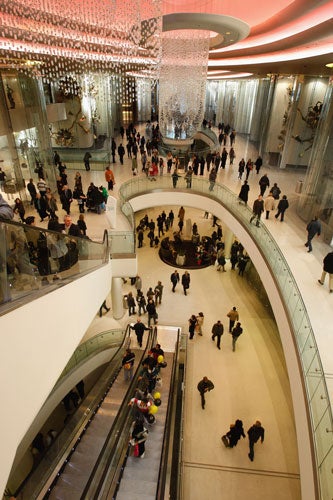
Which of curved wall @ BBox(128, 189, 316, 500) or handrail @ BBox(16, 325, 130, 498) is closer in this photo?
curved wall @ BBox(128, 189, 316, 500)

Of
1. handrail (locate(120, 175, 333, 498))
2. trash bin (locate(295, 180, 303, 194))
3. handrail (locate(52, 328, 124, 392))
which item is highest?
trash bin (locate(295, 180, 303, 194))

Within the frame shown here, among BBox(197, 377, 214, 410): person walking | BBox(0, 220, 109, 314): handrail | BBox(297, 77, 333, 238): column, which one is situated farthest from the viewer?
BBox(297, 77, 333, 238): column

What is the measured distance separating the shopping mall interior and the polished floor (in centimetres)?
4

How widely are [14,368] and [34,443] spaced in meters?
6.86

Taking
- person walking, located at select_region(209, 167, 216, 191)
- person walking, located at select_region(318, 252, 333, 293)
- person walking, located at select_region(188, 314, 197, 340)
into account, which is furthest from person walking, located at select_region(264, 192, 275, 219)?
person walking, located at select_region(188, 314, 197, 340)

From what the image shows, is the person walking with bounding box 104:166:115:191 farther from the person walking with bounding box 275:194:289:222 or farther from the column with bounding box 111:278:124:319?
the person walking with bounding box 275:194:289:222

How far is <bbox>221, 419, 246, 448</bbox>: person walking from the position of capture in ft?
22.9

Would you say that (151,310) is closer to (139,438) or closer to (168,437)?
(168,437)

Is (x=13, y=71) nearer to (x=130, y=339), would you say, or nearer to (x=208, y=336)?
(x=130, y=339)

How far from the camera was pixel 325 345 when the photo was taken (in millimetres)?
5883

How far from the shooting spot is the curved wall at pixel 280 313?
4.41 meters

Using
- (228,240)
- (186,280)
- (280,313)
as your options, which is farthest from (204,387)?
(228,240)

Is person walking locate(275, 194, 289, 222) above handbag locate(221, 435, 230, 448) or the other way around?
above

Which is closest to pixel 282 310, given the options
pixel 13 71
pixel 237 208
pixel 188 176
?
pixel 237 208
